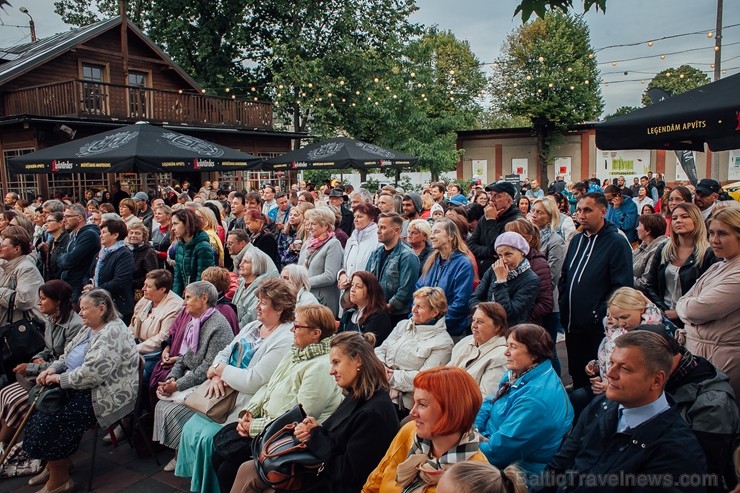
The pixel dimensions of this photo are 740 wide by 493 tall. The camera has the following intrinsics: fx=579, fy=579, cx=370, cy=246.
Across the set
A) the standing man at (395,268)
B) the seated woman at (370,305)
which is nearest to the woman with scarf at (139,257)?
the standing man at (395,268)

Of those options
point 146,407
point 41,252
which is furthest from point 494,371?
point 41,252

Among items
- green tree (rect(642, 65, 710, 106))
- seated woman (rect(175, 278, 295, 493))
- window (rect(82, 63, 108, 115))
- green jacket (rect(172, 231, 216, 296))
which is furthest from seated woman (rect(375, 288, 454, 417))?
green tree (rect(642, 65, 710, 106))

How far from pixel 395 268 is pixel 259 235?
2.56 metres

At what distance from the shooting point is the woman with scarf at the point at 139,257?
6.51 m

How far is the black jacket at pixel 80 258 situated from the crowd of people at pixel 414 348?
2 centimetres

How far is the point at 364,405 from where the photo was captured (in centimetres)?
325

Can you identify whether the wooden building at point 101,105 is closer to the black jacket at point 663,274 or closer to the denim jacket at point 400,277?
the denim jacket at point 400,277

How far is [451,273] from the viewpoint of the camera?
500 centimetres

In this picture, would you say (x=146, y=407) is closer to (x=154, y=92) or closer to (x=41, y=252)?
(x=41, y=252)

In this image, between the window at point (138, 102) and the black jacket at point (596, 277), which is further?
the window at point (138, 102)

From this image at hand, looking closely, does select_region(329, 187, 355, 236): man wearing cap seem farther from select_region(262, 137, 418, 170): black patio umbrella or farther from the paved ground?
the paved ground

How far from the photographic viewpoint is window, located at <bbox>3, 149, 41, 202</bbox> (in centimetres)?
1748

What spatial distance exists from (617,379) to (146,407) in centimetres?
409

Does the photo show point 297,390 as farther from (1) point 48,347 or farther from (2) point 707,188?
(2) point 707,188
